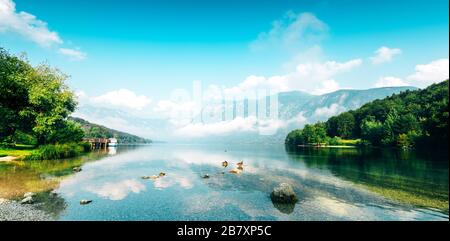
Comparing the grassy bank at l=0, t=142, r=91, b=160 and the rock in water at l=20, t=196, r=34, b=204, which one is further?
the grassy bank at l=0, t=142, r=91, b=160

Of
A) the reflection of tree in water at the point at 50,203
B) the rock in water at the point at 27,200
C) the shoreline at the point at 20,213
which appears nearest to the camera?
the shoreline at the point at 20,213

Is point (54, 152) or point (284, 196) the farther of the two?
point (54, 152)

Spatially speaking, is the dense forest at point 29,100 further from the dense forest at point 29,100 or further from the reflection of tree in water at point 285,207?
the reflection of tree in water at point 285,207

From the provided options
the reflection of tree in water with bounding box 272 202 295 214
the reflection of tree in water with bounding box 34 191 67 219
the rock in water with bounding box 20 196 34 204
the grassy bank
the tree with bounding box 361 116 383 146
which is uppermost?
the tree with bounding box 361 116 383 146

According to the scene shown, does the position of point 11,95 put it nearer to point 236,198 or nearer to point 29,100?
point 29,100

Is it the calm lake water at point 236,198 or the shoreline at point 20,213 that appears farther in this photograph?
the calm lake water at point 236,198

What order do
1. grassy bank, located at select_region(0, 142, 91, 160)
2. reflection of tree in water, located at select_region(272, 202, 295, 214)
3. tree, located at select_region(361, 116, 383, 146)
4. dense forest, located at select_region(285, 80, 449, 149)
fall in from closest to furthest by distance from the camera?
reflection of tree in water, located at select_region(272, 202, 295, 214)
grassy bank, located at select_region(0, 142, 91, 160)
dense forest, located at select_region(285, 80, 449, 149)
tree, located at select_region(361, 116, 383, 146)

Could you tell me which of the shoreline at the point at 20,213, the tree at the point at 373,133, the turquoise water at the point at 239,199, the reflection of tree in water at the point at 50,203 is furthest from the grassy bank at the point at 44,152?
the tree at the point at 373,133

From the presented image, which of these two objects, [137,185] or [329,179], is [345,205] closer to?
[329,179]

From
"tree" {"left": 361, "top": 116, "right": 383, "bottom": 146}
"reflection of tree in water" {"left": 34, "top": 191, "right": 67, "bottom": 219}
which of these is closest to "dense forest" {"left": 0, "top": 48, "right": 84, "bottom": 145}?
"reflection of tree in water" {"left": 34, "top": 191, "right": 67, "bottom": 219}

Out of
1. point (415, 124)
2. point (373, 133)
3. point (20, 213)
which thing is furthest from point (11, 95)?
point (373, 133)

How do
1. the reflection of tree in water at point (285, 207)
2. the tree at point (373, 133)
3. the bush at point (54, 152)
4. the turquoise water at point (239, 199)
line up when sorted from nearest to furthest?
the turquoise water at point (239, 199)
the reflection of tree in water at point (285, 207)
the bush at point (54, 152)
the tree at point (373, 133)

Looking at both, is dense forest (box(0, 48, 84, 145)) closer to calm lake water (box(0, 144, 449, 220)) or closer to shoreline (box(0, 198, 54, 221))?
calm lake water (box(0, 144, 449, 220))
